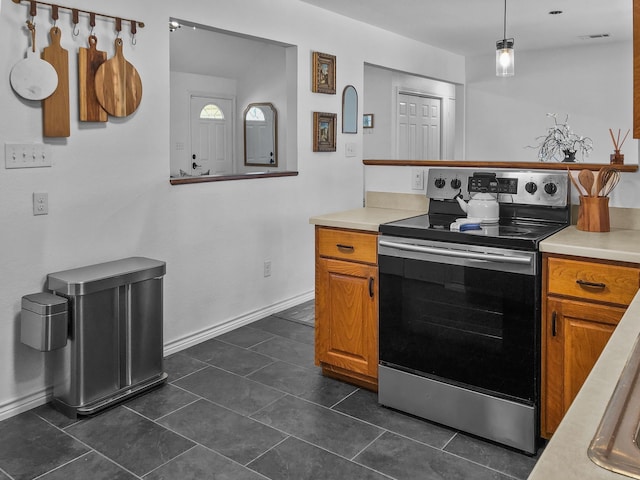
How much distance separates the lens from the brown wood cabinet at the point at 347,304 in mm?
2684

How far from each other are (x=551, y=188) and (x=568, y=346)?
0.73 metres

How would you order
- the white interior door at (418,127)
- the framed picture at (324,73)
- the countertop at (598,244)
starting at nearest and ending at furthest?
the countertop at (598,244) < the framed picture at (324,73) < the white interior door at (418,127)

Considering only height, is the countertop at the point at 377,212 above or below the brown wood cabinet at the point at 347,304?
above

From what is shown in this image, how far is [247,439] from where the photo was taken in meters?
2.37

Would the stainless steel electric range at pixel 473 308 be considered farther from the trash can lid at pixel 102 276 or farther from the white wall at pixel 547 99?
the white wall at pixel 547 99

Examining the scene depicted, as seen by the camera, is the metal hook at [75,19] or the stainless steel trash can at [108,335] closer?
the stainless steel trash can at [108,335]

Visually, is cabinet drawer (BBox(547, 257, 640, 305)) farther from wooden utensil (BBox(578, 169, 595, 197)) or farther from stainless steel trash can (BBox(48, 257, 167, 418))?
stainless steel trash can (BBox(48, 257, 167, 418))

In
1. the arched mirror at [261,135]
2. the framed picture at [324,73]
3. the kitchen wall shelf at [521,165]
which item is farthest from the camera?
the arched mirror at [261,135]

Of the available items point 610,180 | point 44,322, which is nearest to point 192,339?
point 44,322

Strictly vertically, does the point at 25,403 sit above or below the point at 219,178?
below

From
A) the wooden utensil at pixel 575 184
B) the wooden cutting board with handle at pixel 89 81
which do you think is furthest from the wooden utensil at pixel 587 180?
the wooden cutting board with handle at pixel 89 81

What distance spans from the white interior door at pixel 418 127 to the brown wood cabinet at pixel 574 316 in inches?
187

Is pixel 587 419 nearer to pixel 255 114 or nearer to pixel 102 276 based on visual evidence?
pixel 102 276

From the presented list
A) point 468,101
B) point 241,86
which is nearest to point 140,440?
point 241,86
